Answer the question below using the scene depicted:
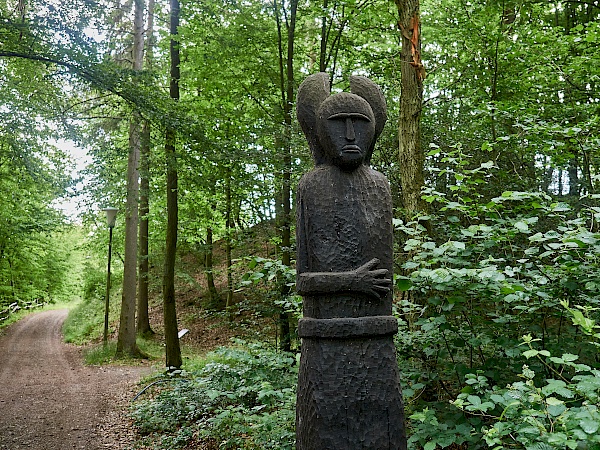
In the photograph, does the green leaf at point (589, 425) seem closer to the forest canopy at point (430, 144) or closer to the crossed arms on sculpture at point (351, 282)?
the forest canopy at point (430, 144)

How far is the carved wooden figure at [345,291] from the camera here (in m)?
2.92

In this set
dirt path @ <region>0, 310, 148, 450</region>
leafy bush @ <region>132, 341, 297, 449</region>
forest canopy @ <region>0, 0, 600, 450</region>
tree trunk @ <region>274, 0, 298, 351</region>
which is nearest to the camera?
forest canopy @ <region>0, 0, 600, 450</region>

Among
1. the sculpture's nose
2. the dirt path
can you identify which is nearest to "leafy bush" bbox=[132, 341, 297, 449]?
the dirt path

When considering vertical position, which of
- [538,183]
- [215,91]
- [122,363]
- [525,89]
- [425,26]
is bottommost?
[122,363]

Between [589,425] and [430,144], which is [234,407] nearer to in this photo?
[430,144]

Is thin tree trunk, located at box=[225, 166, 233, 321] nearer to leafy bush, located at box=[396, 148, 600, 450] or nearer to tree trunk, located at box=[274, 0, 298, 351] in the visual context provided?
tree trunk, located at box=[274, 0, 298, 351]

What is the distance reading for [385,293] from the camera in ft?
9.95

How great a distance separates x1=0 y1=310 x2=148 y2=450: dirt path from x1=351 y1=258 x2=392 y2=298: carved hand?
522cm

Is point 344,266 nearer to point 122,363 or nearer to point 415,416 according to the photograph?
point 415,416

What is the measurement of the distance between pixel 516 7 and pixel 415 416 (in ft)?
25.8

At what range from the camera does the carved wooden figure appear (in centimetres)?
292

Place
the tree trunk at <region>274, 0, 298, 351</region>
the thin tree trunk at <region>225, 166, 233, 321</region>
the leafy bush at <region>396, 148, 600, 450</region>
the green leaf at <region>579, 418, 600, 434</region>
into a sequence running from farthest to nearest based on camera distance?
the thin tree trunk at <region>225, 166, 233, 321</region>
the tree trunk at <region>274, 0, 298, 351</region>
the leafy bush at <region>396, 148, 600, 450</region>
the green leaf at <region>579, 418, 600, 434</region>

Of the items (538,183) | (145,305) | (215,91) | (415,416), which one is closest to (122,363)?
(145,305)

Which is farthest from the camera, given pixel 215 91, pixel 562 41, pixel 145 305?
pixel 145 305
